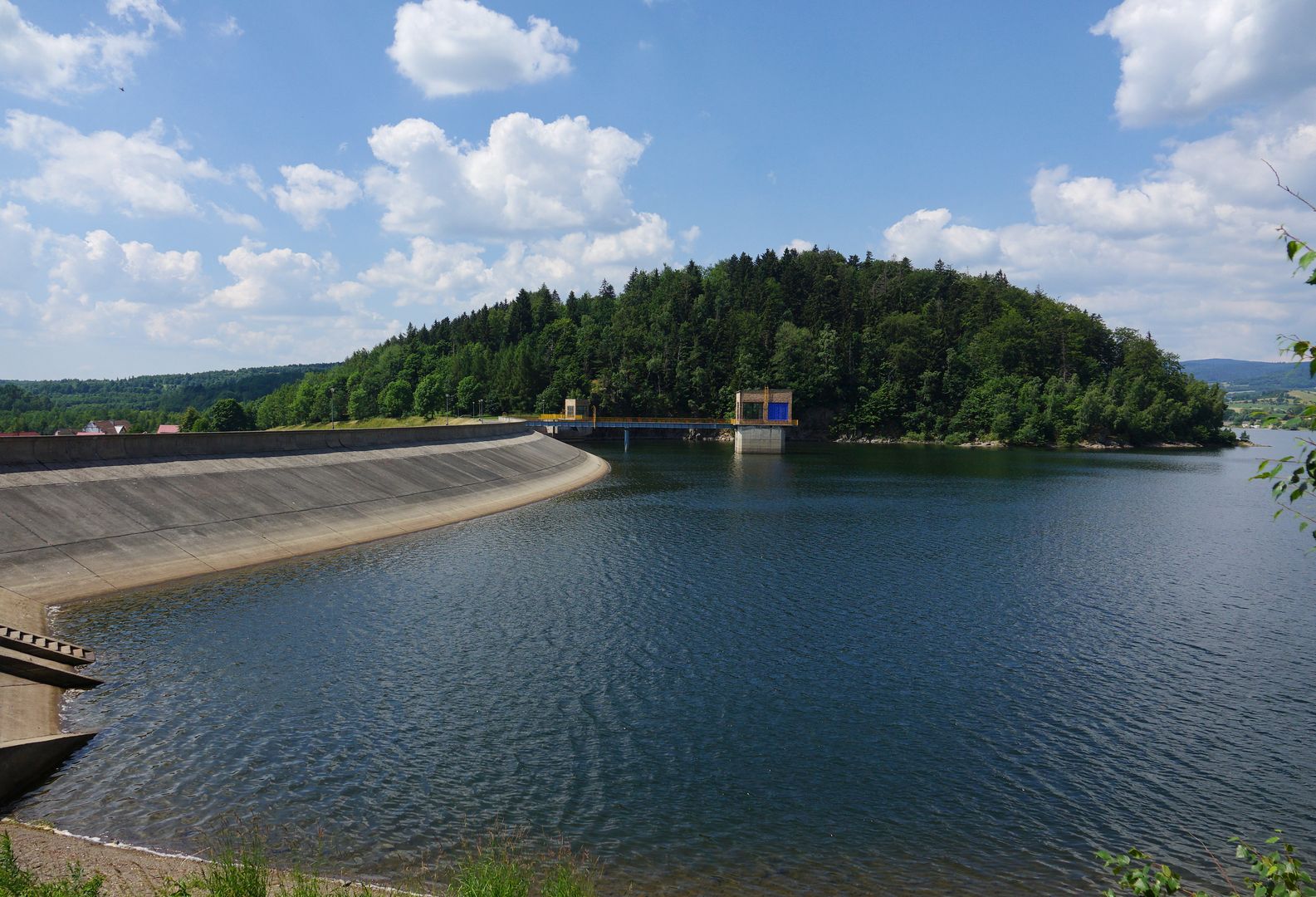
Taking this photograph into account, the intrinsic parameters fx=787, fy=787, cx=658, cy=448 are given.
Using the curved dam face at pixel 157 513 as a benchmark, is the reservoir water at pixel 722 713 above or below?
below

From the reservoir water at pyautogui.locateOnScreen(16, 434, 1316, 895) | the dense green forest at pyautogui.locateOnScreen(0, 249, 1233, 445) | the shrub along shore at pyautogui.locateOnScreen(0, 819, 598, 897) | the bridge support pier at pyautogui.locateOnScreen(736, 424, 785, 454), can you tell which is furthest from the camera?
the dense green forest at pyautogui.locateOnScreen(0, 249, 1233, 445)

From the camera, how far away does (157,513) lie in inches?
1748

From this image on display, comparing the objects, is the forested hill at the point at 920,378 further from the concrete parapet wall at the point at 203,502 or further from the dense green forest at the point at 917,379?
the concrete parapet wall at the point at 203,502

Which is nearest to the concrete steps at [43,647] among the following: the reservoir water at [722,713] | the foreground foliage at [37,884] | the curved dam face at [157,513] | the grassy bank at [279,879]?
the curved dam face at [157,513]

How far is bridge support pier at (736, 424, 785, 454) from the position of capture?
489ft

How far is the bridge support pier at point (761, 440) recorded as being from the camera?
149 meters

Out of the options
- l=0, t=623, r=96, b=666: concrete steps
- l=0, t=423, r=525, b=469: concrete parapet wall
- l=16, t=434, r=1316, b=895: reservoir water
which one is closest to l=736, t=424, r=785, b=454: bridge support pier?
l=0, t=423, r=525, b=469: concrete parapet wall

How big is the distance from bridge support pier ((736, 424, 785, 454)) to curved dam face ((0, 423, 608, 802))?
256 ft

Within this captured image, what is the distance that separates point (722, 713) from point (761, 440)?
127108mm

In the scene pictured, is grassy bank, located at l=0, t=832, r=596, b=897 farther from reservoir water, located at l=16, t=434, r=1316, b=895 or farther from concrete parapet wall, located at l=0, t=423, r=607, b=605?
concrete parapet wall, located at l=0, t=423, r=607, b=605

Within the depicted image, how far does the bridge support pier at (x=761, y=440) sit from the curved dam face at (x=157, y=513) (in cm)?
7809

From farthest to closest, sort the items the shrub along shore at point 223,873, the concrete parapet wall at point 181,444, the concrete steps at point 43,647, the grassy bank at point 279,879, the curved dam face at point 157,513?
the concrete parapet wall at point 181,444 < the concrete steps at point 43,647 < the curved dam face at point 157,513 < the shrub along shore at point 223,873 < the grassy bank at point 279,879

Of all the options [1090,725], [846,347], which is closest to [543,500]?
[1090,725]

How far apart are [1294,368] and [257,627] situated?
34.2 m
